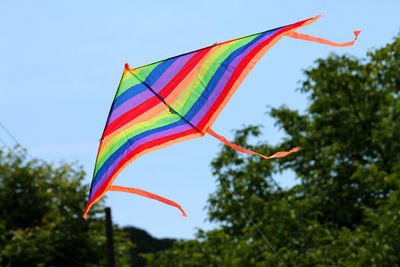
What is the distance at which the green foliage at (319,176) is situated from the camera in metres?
13.2

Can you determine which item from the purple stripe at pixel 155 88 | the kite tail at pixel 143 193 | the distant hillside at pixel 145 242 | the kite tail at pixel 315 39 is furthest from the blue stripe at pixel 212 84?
the distant hillside at pixel 145 242

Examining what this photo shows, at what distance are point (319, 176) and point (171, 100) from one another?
12.3 meters

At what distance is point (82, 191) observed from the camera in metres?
18.2

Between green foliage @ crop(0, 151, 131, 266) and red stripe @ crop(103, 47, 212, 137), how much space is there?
13.2 metres

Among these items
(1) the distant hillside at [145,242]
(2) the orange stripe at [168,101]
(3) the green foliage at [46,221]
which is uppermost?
A: (1) the distant hillside at [145,242]

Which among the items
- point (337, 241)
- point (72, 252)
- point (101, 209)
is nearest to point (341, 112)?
point (337, 241)

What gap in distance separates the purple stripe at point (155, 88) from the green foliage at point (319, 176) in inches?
350

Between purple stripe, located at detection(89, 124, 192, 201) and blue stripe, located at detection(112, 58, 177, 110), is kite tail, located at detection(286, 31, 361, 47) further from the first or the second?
purple stripe, located at detection(89, 124, 192, 201)

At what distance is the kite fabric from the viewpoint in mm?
3975

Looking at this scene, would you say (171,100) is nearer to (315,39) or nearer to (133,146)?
(133,146)

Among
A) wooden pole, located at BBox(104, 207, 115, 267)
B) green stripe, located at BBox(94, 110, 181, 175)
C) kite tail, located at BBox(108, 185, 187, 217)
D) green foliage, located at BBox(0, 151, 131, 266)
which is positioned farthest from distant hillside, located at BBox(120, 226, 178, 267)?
green stripe, located at BBox(94, 110, 181, 175)

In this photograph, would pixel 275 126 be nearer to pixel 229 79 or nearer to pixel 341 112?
pixel 341 112

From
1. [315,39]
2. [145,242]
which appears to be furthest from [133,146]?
[145,242]

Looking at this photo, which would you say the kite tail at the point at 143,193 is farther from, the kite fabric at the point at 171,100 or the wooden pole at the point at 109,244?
the wooden pole at the point at 109,244
